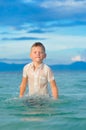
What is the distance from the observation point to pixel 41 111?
7.87 meters

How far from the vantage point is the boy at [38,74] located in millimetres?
8836

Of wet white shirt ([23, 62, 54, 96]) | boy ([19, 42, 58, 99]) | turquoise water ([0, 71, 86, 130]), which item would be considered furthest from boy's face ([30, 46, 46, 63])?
turquoise water ([0, 71, 86, 130])

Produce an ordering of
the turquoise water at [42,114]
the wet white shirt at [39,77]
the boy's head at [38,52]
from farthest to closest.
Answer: the wet white shirt at [39,77] < the boy's head at [38,52] < the turquoise water at [42,114]

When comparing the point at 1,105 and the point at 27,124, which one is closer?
the point at 27,124

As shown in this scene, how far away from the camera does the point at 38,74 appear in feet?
29.4

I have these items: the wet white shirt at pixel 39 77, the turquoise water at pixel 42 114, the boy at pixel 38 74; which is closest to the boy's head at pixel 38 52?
the boy at pixel 38 74

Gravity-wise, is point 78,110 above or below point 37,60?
below

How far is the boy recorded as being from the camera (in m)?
8.84

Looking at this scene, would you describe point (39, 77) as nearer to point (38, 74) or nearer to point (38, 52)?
point (38, 74)

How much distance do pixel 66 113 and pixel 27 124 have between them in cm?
115

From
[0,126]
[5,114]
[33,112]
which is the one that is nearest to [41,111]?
[33,112]

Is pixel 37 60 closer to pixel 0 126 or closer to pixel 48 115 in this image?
pixel 48 115

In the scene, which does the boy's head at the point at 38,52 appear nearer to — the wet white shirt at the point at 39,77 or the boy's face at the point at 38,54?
the boy's face at the point at 38,54

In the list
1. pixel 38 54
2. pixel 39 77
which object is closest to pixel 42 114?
pixel 39 77
